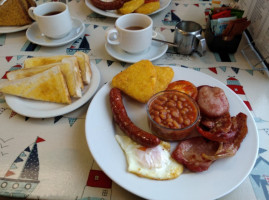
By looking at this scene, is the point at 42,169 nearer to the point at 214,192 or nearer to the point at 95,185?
the point at 95,185

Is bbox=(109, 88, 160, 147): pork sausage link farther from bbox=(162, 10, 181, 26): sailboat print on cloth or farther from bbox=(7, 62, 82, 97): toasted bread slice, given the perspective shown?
bbox=(162, 10, 181, 26): sailboat print on cloth

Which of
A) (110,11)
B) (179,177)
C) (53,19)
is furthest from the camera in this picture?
(110,11)

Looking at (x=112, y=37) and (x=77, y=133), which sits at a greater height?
(x=112, y=37)

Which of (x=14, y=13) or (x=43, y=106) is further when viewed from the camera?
(x=14, y=13)

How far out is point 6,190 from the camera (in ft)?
A: 2.85

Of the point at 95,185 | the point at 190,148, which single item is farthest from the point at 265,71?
the point at 95,185

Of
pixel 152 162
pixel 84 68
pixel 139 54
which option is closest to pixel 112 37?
pixel 139 54

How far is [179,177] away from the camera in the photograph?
2.84 ft

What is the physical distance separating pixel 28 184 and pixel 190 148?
728 millimetres

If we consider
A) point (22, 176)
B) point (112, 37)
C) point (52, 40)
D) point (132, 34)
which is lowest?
point (22, 176)

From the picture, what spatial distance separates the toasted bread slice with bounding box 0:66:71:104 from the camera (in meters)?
1.17

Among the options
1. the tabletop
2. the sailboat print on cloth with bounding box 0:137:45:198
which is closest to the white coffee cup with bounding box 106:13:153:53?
the tabletop

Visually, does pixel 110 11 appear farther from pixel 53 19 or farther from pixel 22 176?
pixel 22 176

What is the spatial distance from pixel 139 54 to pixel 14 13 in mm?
1123
